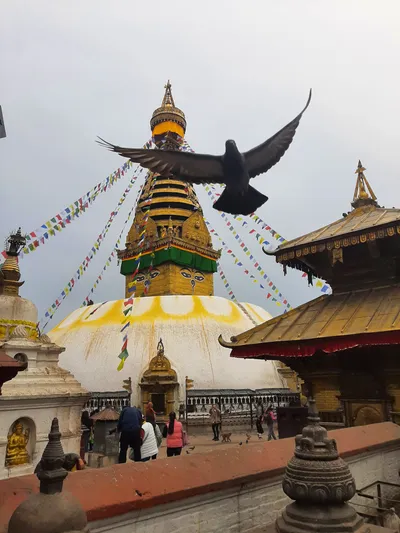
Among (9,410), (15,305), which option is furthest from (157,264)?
(9,410)

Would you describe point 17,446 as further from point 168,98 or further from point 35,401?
point 168,98

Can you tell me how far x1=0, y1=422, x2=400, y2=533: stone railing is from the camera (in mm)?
2260

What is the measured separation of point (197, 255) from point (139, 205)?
5.42m

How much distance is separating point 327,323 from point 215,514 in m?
3.12

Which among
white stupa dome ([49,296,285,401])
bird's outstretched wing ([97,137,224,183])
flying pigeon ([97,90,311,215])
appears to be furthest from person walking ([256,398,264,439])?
bird's outstretched wing ([97,137,224,183])

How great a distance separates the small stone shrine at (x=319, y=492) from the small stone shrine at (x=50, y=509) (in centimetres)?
129

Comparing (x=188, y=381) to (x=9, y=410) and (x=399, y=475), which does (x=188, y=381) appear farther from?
(x=399, y=475)

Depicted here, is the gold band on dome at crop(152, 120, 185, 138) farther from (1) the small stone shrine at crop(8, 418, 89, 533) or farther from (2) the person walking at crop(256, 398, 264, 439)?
(1) the small stone shrine at crop(8, 418, 89, 533)

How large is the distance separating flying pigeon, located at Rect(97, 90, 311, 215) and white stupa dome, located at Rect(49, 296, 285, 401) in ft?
49.2

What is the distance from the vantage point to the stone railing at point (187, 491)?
226 centimetres

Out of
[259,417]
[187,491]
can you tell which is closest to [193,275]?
[259,417]

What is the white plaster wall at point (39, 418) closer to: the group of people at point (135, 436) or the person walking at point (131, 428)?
the group of people at point (135, 436)

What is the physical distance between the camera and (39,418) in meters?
8.25

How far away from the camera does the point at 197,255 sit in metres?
26.6
